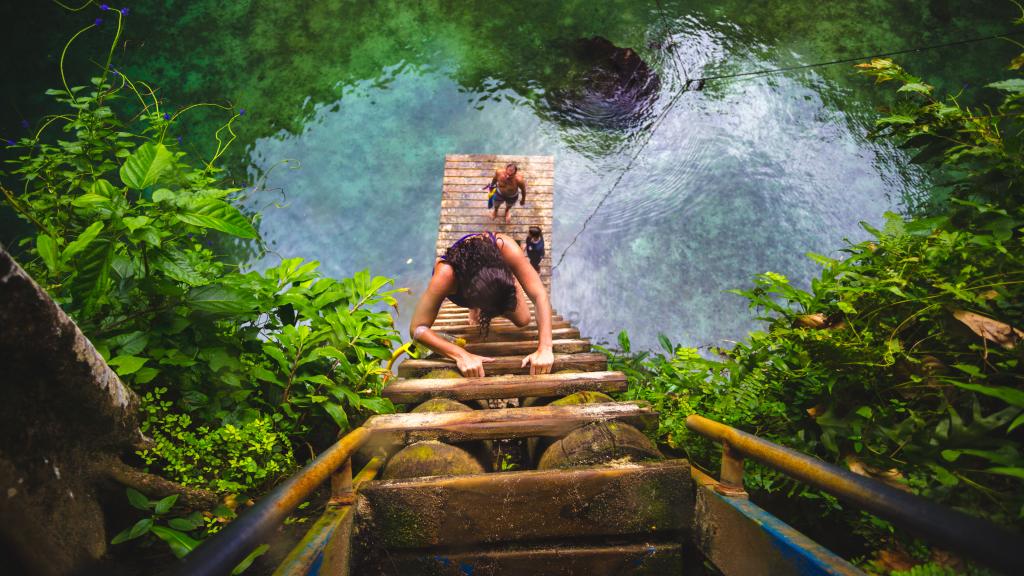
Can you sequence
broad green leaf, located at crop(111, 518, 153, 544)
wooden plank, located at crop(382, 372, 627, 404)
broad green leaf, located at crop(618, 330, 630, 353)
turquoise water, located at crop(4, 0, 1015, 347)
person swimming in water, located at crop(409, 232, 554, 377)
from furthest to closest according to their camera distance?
1. turquoise water, located at crop(4, 0, 1015, 347)
2. broad green leaf, located at crop(618, 330, 630, 353)
3. person swimming in water, located at crop(409, 232, 554, 377)
4. wooden plank, located at crop(382, 372, 627, 404)
5. broad green leaf, located at crop(111, 518, 153, 544)

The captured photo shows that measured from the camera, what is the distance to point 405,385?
2.93m

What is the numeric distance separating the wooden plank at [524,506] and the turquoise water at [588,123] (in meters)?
5.48

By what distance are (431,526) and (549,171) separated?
21.7 ft

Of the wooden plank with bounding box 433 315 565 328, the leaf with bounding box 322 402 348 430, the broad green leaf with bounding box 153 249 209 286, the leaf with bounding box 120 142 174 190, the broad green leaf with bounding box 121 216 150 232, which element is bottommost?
the leaf with bounding box 322 402 348 430

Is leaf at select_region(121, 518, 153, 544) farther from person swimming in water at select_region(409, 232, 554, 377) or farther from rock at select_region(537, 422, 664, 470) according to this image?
person swimming in water at select_region(409, 232, 554, 377)

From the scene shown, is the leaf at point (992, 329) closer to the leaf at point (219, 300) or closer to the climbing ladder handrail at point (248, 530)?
the climbing ladder handrail at point (248, 530)

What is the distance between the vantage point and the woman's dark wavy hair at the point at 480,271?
381 centimetres

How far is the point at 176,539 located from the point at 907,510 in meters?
A: 2.35

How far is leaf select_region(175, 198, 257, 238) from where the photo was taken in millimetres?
1940


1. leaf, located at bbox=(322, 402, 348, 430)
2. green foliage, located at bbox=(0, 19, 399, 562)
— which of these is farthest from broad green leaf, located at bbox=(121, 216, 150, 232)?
leaf, located at bbox=(322, 402, 348, 430)

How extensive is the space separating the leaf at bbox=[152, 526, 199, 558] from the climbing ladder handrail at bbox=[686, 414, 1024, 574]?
2.19 meters

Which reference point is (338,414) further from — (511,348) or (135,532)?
(511,348)

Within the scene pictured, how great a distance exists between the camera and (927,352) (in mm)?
1843

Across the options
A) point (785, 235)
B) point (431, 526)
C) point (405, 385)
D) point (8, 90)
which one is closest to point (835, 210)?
point (785, 235)
